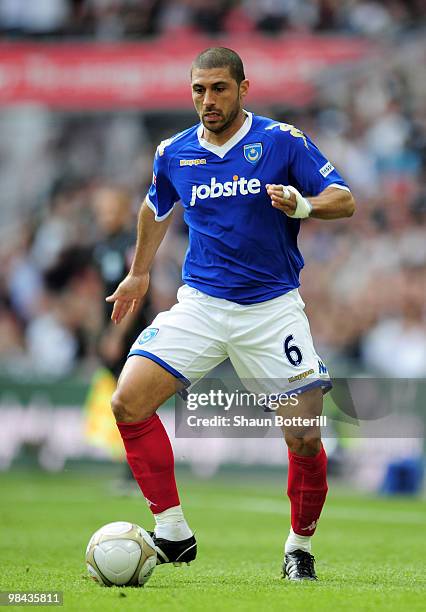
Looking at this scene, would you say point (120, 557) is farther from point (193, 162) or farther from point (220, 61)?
point (220, 61)

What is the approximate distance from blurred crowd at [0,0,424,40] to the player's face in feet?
39.8

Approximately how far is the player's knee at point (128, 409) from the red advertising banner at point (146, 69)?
12.5 m

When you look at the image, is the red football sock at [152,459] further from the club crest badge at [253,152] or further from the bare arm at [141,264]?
the club crest badge at [253,152]

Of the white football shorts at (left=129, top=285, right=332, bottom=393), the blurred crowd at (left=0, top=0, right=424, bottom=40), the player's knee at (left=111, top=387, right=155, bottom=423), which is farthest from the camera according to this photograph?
the blurred crowd at (left=0, top=0, right=424, bottom=40)

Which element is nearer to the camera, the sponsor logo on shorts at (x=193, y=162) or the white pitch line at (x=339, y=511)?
the sponsor logo on shorts at (x=193, y=162)

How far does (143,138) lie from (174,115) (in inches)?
27.0

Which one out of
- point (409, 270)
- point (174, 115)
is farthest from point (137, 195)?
point (409, 270)

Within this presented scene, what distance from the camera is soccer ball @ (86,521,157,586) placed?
5754mm

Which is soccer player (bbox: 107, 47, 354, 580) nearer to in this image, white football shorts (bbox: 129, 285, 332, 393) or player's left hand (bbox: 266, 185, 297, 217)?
white football shorts (bbox: 129, 285, 332, 393)

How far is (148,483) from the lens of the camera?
20.3 ft

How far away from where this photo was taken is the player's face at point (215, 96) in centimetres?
615

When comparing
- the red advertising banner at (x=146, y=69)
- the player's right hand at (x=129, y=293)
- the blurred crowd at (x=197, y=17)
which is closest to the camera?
the player's right hand at (x=129, y=293)

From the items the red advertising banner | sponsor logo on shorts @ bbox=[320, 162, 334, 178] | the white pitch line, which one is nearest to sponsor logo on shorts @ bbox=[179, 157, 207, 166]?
sponsor logo on shorts @ bbox=[320, 162, 334, 178]

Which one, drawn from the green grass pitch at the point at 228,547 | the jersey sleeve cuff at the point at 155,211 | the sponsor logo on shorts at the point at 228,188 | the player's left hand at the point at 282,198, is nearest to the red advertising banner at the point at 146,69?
the green grass pitch at the point at 228,547
